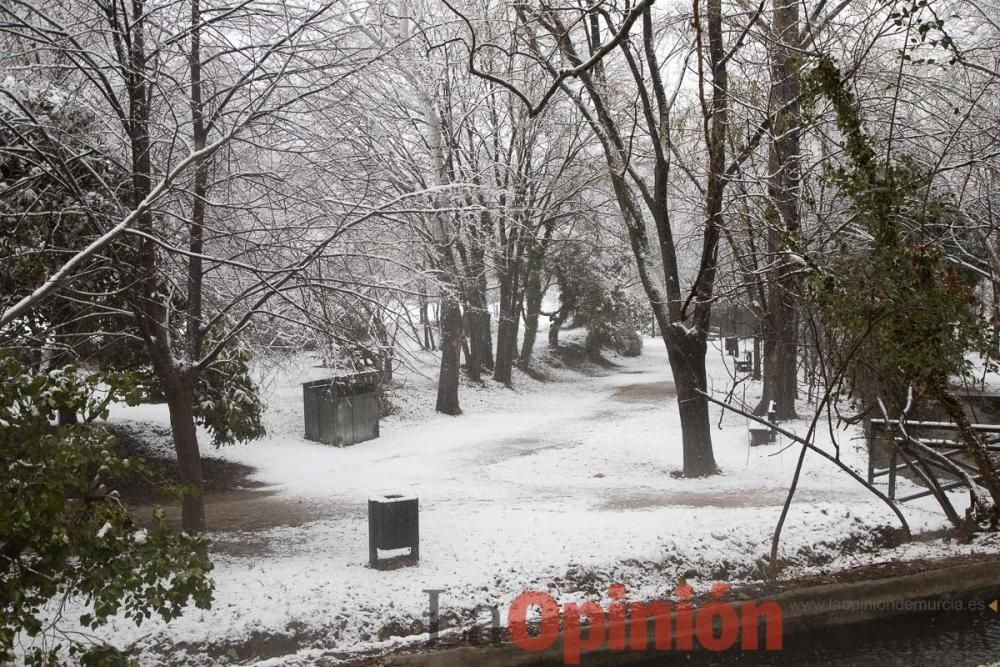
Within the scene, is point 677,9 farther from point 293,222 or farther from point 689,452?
point 293,222

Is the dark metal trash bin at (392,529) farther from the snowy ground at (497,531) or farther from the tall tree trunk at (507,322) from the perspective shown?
the tall tree trunk at (507,322)

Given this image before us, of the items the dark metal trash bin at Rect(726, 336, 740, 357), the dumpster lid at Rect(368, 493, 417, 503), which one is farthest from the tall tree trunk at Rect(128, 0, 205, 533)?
the dark metal trash bin at Rect(726, 336, 740, 357)

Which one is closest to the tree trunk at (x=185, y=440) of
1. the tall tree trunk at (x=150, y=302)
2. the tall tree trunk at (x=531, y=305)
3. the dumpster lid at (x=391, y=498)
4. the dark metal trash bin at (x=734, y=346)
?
the tall tree trunk at (x=150, y=302)

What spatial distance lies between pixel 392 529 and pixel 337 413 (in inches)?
340

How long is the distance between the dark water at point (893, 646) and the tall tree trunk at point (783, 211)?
2.97 m

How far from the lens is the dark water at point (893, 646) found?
612 cm

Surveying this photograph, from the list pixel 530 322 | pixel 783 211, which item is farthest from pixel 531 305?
pixel 783 211

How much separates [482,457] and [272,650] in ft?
27.5

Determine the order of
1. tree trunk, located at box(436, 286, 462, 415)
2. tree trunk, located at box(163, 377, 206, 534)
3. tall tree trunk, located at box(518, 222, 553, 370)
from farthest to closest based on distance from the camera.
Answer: tall tree trunk, located at box(518, 222, 553, 370)
tree trunk, located at box(436, 286, 462, 415)
tree trunk, located at box(163, 377, 206, 534)

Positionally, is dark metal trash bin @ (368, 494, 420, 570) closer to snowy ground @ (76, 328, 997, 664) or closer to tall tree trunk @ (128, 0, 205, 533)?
snowy ground @ (76, 328, 997, 664)

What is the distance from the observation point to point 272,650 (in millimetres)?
5750

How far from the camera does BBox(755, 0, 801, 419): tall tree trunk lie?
8320 millimetres

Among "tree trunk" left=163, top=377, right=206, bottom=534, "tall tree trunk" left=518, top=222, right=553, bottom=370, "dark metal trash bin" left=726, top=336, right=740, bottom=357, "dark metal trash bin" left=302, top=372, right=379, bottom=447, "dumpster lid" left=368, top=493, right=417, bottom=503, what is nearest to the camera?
"dumpster lid" left=368, top=493, right=417, bottom=503

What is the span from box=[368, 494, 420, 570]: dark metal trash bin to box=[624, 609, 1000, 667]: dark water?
204 centimetres
